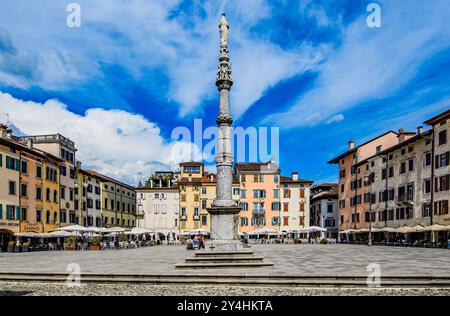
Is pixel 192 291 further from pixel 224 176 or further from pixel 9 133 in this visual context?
pixel 9 133

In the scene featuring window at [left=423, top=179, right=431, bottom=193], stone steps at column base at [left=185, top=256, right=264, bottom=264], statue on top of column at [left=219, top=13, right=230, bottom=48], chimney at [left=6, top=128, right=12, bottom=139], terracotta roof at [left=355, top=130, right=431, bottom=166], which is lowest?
stone steps at column base at [left=185, top=256, right=264, bottom=264]

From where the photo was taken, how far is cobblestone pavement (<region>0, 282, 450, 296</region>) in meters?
12.9

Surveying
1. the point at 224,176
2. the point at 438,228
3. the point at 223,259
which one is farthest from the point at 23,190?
the point at 438,228

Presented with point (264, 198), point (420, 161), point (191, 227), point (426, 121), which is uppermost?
point (426, 121)

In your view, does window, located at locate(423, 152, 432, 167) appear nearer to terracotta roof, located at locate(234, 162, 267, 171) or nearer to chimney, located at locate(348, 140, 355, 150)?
chimney, located at locate(348, 140, 355, 150)

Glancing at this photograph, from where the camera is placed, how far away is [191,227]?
81688 millimetres

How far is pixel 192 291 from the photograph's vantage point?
13461mm

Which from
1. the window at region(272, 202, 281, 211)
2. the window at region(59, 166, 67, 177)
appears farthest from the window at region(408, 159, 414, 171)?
the window at region(59, 166, 67, 177)

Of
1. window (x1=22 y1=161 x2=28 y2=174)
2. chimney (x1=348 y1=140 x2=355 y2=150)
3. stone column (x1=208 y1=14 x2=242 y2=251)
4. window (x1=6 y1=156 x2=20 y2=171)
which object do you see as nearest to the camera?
stone column (x1=208 y1=14 x2=242 y2=251)

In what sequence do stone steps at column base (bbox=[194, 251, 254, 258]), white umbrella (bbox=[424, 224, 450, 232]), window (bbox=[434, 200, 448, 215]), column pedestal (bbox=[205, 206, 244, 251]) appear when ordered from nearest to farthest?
stone steps at column base (bbox=[194, 251, 254, 258]) → column pedestal (bbox=[205, 206, 244, 251]) → white umbrella (bbox=[424, 224, 450, 232]) → window (bbox=[434, 200, 448, 215])

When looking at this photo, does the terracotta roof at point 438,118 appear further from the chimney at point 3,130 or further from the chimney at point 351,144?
the chimney at point 3,130
